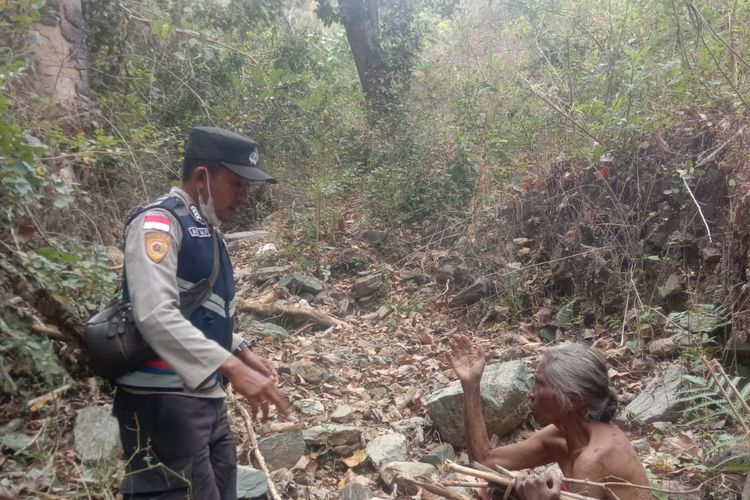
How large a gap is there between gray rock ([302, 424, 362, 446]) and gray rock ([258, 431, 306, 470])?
→ 0.13 m

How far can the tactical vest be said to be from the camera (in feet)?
7.41

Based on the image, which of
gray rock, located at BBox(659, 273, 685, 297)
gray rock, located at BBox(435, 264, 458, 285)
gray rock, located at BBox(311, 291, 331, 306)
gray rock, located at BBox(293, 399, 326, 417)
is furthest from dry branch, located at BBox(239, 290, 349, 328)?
gray rock, located at BBox(659, 273, 685, 297)

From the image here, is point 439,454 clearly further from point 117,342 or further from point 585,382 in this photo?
point 117,342

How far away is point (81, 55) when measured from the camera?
5.92 meters

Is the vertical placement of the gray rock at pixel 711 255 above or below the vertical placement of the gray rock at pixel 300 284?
above

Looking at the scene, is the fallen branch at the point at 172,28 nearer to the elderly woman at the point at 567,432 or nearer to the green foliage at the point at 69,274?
the green foliage at the point at 69,274

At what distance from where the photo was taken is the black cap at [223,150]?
2.38 meters

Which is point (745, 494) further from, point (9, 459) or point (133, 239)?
point (9, 459)

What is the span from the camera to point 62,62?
5.60 metres

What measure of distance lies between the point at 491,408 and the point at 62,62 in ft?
15.2

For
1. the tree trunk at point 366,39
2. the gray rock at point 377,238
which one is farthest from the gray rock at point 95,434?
the tree trunk at point 366,39

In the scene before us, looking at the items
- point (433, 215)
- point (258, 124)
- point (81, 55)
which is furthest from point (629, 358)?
point (258, 124)

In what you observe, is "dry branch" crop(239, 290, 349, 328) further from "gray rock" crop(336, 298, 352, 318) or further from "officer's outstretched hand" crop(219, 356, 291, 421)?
"officer's outstretched hand" crop(219, 356, 291, 421)

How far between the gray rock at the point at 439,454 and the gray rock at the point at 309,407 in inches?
34.4
